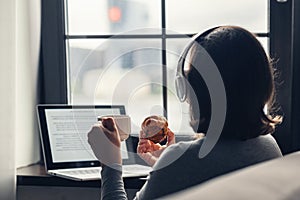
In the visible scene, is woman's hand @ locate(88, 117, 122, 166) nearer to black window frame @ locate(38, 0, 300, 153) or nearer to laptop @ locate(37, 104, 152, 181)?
laptop @ locate(37, 104, 152, 181)

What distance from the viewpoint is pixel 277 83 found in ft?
6.39

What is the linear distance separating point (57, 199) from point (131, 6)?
0.71m

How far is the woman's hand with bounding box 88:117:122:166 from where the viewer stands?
1.47m

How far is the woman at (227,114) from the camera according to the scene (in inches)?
49.2

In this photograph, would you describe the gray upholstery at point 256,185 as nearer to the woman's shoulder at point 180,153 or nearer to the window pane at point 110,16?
the woman's shoulder at point 180,153

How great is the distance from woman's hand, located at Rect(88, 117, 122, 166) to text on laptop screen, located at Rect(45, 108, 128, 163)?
19.2 inches

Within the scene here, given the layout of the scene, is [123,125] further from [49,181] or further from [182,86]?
[182,86]

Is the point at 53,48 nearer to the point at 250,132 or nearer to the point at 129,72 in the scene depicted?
the point at 129,72

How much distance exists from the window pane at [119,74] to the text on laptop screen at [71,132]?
77 millimetres

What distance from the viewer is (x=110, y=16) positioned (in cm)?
215

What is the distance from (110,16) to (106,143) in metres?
0.78

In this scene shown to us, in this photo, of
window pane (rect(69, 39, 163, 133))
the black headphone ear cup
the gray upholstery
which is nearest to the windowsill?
window pane (rect(69, 39, 163, 133))

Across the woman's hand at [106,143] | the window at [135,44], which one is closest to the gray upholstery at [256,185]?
the woman's hand at [106,143]

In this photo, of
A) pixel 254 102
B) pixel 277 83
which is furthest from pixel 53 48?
pixel 254 102
